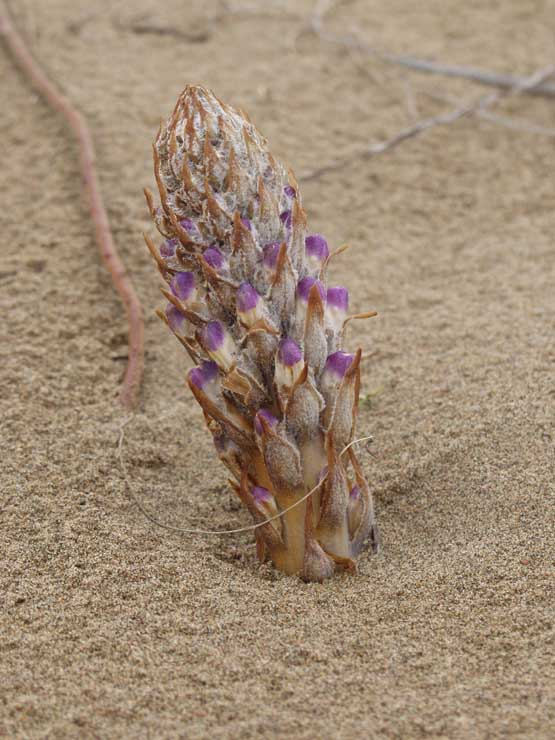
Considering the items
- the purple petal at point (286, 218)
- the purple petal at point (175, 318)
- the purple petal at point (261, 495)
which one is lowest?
the purple petal at point (261, 495)

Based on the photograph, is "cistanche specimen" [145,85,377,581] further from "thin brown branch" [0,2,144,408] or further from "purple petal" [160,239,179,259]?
"thin brown branch" [0,2,144,408]

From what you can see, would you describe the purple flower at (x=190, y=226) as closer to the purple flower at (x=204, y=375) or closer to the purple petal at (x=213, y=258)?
the purple petal at (x=213, y=258)

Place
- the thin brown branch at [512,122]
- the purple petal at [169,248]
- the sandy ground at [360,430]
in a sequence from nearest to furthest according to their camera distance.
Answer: the sandy ground at [360,430] < the purple petal at [169,248] < the thin brown branch at [512,122]

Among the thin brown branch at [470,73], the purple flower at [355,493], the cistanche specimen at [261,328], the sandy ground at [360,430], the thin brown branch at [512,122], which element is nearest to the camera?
the sandy ground at [360,430]

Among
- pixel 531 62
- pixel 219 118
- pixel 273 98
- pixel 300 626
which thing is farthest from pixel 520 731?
pixel 531 62

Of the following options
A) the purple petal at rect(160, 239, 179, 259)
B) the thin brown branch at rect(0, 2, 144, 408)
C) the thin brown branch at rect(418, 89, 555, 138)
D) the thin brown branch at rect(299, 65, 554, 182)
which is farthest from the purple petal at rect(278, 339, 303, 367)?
the thin brown branch at rect(418, 89, 555, 138)

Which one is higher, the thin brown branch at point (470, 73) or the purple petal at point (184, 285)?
the purple petal at point (184, 285)

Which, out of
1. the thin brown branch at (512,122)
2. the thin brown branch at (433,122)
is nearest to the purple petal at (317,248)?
the thin brown branch at (433,122)
